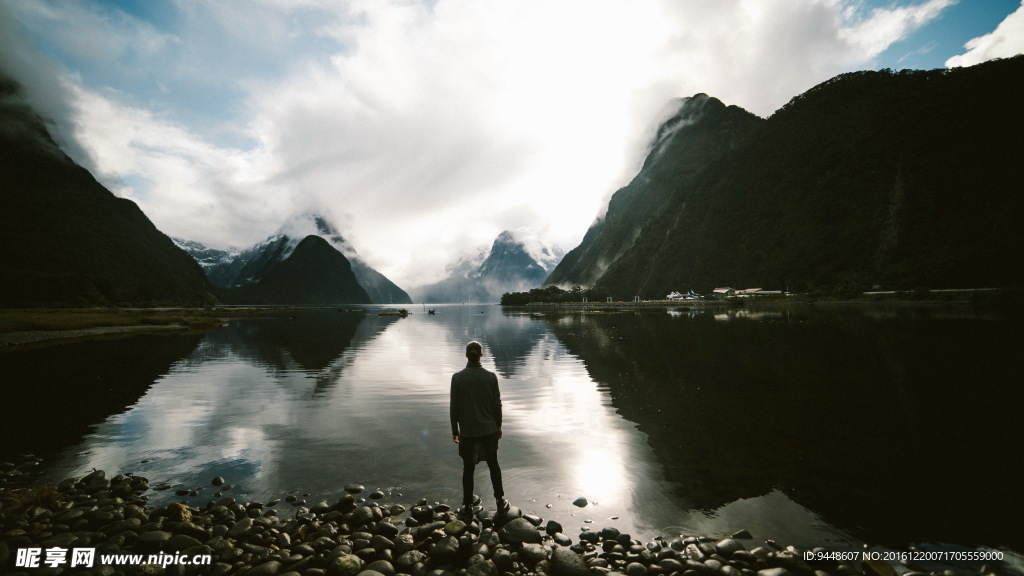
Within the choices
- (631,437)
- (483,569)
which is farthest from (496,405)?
(631,437)

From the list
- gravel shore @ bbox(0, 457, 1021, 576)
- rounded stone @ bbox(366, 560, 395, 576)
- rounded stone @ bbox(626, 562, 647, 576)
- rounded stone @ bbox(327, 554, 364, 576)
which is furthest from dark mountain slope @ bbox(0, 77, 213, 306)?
rounded stone @ bbox(626, 562, 647, 576)

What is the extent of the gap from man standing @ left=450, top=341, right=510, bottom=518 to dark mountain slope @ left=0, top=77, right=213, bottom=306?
5894 inches

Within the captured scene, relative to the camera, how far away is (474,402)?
361 inches

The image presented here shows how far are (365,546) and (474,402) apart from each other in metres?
3.24

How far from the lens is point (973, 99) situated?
511 feet

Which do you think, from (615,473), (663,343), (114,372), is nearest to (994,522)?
(615,473)

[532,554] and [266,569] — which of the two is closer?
[266,569]

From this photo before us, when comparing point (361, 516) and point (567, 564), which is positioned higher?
point (567, 564)

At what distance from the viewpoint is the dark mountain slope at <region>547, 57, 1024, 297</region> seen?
395ft

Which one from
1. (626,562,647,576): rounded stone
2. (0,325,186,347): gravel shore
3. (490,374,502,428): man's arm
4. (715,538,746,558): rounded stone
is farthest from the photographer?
(0,325,186,347): gravel shore

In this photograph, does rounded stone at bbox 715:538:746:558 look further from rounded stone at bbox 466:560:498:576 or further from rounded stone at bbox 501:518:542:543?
rounded stone at bbox 466:560:498:576

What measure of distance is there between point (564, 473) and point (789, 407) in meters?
11.7

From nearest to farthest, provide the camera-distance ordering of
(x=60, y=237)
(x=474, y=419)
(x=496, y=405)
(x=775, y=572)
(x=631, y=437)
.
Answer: (x=775, y=572), (x=474, y=419), (x=496, y=405), (x=631, y=437), (x=60, y=237)

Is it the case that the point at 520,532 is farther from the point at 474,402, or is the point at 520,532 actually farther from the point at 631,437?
the point at 631,437
